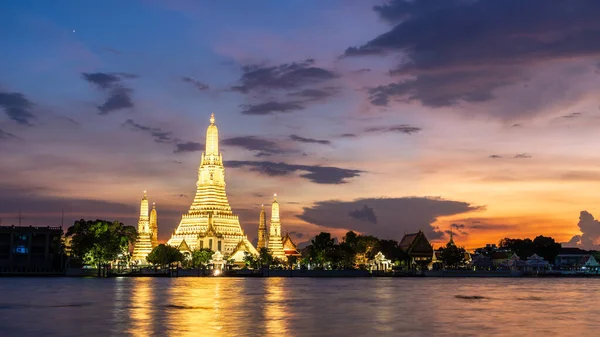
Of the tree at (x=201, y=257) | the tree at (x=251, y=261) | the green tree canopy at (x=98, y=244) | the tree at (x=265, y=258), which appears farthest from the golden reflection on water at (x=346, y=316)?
the tree at (x=265, y=258)

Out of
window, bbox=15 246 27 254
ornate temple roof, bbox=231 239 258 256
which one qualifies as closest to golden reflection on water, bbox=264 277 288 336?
window, bbox=15 246 27 254

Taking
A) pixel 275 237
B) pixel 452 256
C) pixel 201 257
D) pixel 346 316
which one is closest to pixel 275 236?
pixel 275 237

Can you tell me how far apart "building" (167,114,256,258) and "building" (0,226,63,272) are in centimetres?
3004

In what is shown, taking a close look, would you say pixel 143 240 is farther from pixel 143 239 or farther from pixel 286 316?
pixel 286 316

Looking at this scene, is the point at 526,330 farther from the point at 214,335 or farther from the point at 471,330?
the point at 214,335

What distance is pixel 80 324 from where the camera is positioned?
4700 centimetres

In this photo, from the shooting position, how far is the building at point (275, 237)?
584 feet

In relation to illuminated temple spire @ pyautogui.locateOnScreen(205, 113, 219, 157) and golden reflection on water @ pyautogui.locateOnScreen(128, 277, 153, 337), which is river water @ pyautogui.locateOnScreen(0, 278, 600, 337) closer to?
golden reflection on water @ pyautogui.locateOnScreen(128, 277, 153, 337)

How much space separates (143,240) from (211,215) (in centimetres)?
1560

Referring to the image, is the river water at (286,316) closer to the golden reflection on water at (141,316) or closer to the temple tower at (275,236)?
the golden reflection on water at (141,316)

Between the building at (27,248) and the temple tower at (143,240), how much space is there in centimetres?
2370

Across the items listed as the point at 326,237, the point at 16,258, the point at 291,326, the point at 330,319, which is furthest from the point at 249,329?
the point at 326,237

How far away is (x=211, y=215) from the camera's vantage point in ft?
552

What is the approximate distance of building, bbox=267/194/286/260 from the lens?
584 ft
